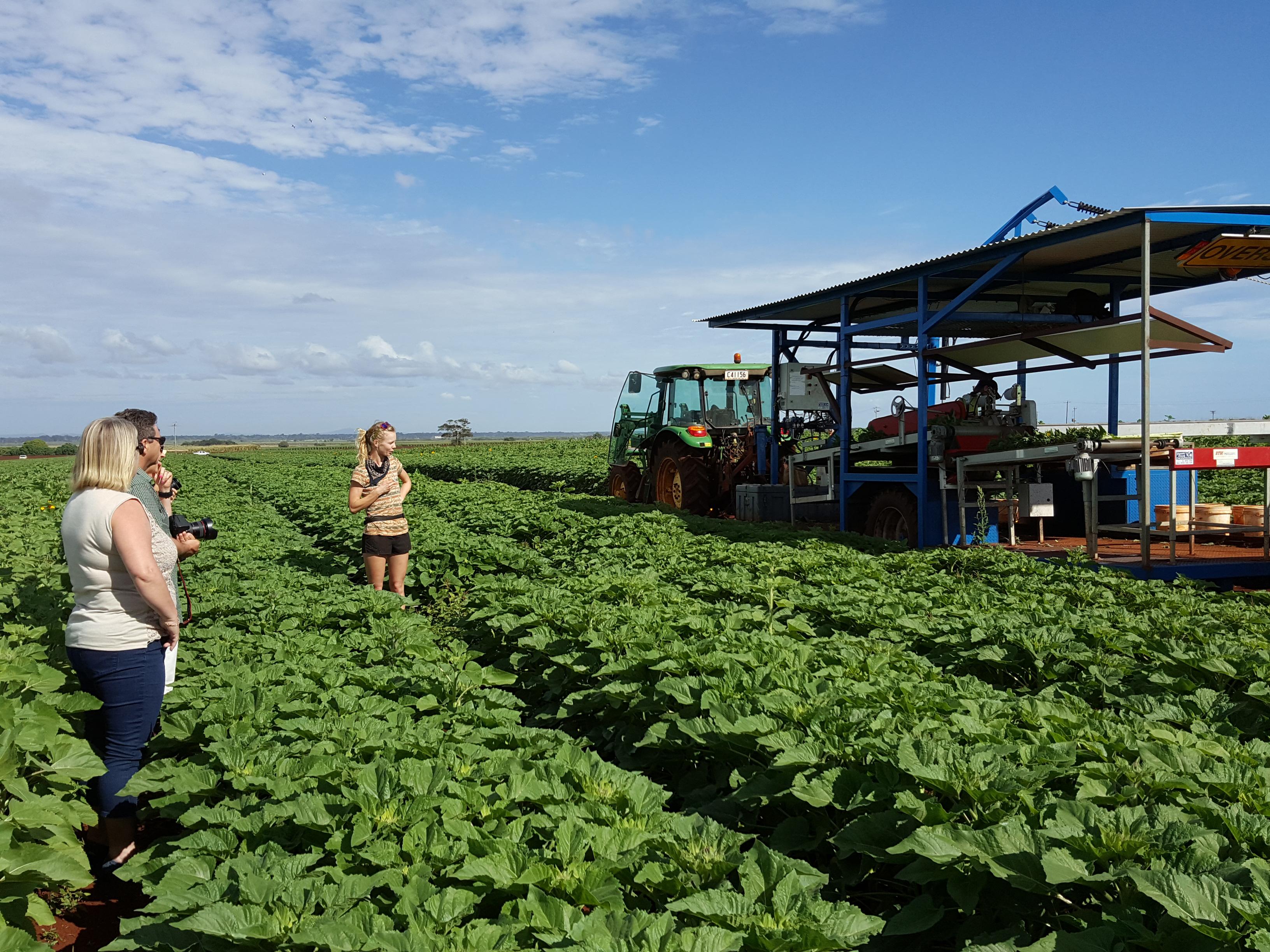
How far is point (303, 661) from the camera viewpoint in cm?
495

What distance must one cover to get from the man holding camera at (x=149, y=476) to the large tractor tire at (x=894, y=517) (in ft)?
22.5

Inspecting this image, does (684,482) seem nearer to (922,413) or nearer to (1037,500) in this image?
(922,413)

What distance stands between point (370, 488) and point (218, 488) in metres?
15.9

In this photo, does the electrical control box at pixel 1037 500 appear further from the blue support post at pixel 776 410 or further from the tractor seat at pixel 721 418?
the tractor seat at pixel 721 418

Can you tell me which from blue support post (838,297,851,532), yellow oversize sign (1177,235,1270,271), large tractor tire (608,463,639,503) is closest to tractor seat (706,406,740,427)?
large tractor tire (608,463,639,503)

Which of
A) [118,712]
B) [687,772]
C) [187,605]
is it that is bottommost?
[687,772]

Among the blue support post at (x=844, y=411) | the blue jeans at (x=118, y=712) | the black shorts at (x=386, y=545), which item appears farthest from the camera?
the blue support post at (x=844, y=411)

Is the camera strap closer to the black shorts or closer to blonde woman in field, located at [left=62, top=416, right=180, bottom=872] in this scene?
blonde woman in field, located at [left=62, top=416, right=180, bottom=872]

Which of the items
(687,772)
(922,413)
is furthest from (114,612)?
(922,413)

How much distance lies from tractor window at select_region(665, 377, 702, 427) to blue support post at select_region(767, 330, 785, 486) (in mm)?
2249

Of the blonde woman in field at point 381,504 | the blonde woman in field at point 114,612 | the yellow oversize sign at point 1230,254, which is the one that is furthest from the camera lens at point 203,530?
the yellow oversize sign at point 1230,254

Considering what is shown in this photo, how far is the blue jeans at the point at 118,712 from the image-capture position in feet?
13.4

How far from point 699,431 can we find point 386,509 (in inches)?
292

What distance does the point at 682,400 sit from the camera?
1545 cm
